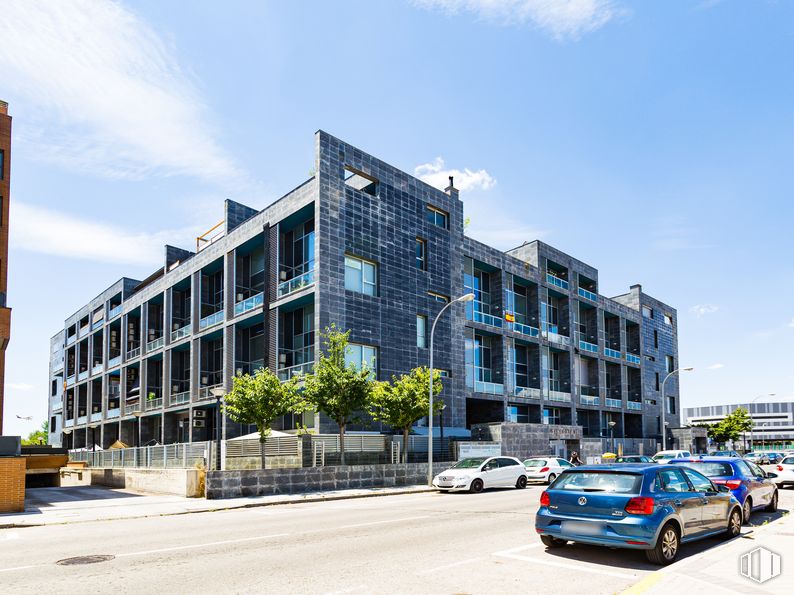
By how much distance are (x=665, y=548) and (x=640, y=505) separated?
0.78 metres

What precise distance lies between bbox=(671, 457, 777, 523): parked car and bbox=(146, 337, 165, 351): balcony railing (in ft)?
134

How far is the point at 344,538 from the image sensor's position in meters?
12.7

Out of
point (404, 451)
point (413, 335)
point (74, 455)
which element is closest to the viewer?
point (404, 451)

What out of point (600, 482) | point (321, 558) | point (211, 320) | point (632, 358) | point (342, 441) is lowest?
point (321, 558)

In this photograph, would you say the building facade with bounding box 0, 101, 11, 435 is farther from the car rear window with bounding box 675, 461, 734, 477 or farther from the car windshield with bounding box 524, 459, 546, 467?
the car rear window with bounding box 675, 461, 734, 477

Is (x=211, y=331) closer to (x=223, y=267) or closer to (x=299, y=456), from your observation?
(x=223, y=267)

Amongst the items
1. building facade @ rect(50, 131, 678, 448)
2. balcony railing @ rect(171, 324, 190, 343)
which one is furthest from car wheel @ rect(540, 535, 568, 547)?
balcony railing @ rect(171, 324, 190, 343)

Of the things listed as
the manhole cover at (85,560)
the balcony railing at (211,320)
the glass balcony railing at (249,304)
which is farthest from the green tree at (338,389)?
the manhole cover at (85,560)

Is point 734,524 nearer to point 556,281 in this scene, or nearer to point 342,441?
point 342,441

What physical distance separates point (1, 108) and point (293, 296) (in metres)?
17.5

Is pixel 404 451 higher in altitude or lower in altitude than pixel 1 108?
lower

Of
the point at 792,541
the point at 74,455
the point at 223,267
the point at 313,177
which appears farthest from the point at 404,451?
the point at 74,455

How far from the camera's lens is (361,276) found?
116 ft

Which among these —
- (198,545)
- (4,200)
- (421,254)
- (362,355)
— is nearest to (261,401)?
(362,355)
